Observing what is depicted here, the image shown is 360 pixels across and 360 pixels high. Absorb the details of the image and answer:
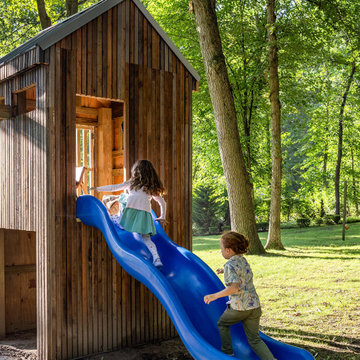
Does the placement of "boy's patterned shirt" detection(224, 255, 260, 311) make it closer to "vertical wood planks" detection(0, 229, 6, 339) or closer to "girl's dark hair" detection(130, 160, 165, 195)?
"girl's dark hair" detection(130, 160, 165, 195)

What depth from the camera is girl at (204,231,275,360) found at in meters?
4.56

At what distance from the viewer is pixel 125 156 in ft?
23.5

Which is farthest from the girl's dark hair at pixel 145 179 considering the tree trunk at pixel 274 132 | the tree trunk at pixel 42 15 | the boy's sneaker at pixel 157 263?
the tree trunk at pixel 274 132

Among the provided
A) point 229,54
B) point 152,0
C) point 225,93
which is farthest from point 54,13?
point 225,93

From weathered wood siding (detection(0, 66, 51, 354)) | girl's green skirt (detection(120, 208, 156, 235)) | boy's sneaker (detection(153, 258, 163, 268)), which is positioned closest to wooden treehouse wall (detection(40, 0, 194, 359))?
weathered wood siding (detection(0, 66, 51, 354))

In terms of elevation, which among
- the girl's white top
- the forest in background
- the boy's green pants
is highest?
the forest in background

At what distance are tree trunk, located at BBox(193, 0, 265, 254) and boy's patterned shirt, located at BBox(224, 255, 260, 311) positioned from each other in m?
7.88

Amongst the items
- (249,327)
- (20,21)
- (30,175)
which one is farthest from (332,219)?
(249,327)

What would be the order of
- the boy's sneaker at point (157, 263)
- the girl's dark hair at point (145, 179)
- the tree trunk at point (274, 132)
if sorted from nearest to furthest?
the boy's sneaker at point (157, 263) < the girl's dark hair at point (145, 179) < the tree trunk at point (274, 132)

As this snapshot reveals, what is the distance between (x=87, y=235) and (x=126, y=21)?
325 centimetres

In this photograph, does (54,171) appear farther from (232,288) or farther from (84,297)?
(232,288)

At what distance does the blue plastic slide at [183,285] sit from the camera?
467 centimetres

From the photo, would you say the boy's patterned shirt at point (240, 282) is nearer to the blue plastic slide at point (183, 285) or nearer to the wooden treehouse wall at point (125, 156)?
the blue plastic slide at point (183, 285)

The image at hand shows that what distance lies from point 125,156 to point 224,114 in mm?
5545
